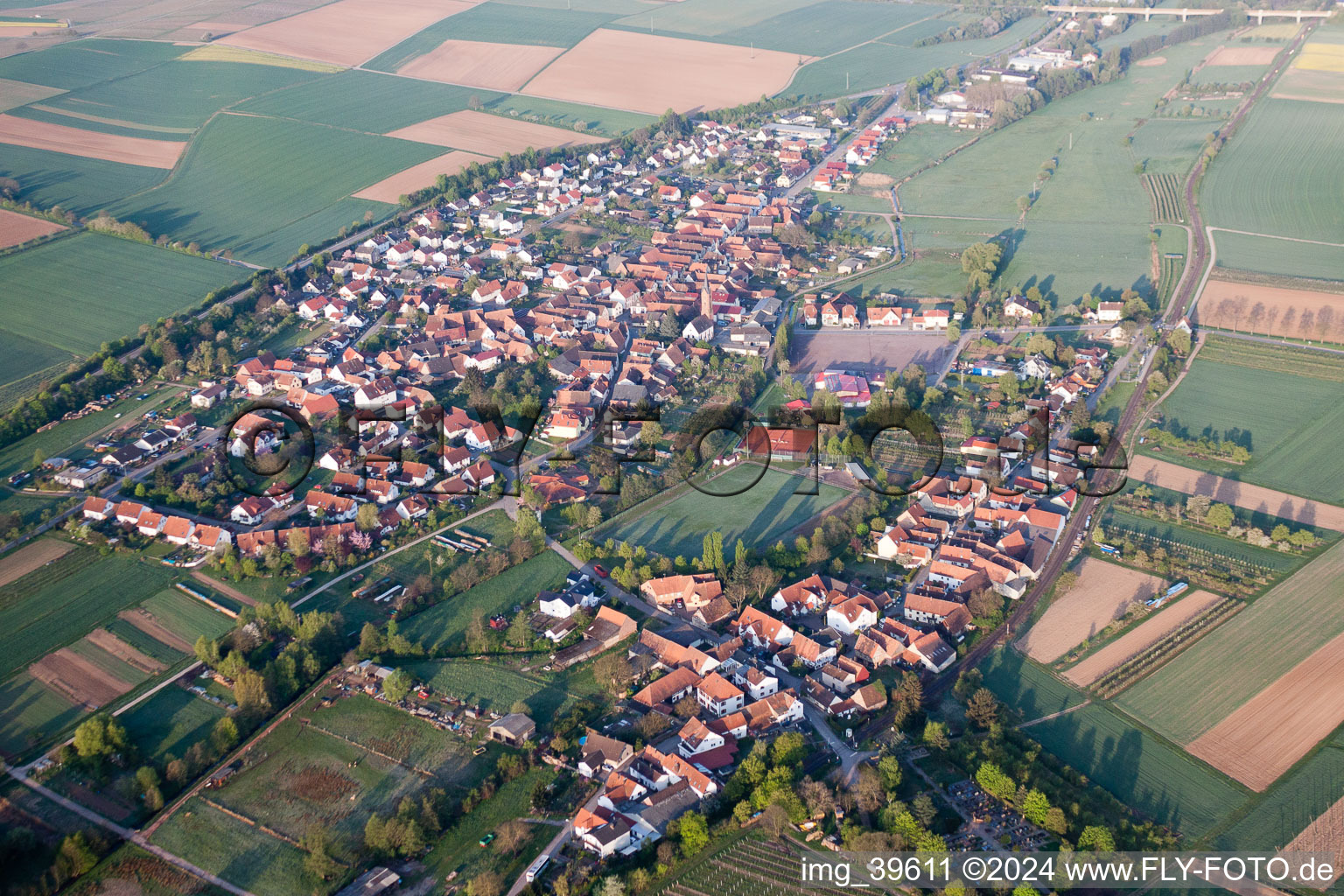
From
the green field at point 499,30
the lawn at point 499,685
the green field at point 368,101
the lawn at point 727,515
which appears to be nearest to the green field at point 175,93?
the green field at point 368,101

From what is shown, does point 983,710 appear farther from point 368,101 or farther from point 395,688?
point 368,101

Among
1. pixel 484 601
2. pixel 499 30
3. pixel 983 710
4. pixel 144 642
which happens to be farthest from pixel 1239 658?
pixel 499 30

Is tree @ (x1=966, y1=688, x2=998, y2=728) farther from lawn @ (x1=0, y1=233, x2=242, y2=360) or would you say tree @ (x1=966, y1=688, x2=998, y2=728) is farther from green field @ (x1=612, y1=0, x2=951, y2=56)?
green field @ (x1=612, y1=0, x2=951, y2=56)

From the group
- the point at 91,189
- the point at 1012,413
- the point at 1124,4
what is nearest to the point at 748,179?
the point at 1012,413

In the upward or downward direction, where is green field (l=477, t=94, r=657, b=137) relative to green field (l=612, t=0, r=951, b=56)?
downward

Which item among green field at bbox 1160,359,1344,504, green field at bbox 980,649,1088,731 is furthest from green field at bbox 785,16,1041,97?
green field at bbox 980,649,1088,731

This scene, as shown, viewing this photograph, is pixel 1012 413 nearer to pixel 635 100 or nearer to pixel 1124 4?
pixel 635 100

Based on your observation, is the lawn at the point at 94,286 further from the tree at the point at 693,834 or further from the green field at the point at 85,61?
the tree at the point at 693,834
